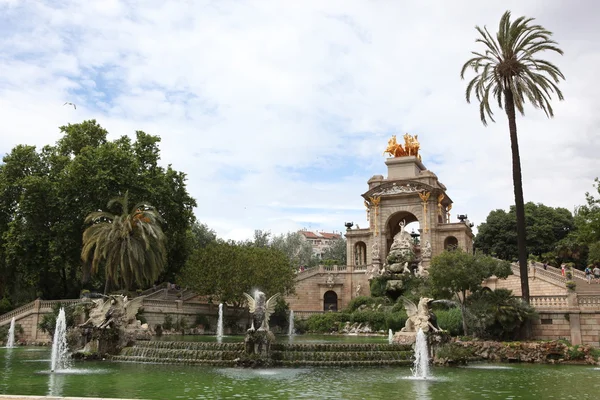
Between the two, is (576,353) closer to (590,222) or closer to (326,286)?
(590,222)

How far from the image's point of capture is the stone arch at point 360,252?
6017 centimetres

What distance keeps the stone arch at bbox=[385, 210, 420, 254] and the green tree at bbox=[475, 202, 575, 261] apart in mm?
12080

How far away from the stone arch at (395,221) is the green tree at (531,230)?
1208 cm

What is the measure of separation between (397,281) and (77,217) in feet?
83.6

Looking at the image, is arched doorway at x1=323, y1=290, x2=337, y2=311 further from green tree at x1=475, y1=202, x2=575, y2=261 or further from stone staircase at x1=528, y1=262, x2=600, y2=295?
green tree at x1=475, y1=202, x2=575, y2=261

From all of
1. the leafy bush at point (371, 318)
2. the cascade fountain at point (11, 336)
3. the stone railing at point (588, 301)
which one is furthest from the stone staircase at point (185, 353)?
the leafy bush at point (371, 318)

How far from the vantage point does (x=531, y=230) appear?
221 feet

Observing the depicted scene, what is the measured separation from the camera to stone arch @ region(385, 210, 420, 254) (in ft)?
193

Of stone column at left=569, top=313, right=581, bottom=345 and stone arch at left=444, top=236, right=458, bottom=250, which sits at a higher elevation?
stone arch at left=444, top=236, right=458, bottom=250

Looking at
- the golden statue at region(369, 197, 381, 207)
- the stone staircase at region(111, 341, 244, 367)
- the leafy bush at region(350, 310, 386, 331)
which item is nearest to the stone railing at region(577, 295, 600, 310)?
the stone staircase at region(111, 341, 244, 367)

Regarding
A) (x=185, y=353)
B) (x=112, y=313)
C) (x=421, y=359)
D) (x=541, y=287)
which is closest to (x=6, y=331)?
(x=112, y=313)

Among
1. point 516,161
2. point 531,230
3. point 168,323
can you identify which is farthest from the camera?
point 531,230

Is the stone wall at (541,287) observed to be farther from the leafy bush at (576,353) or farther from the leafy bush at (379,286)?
the leafy bush at (576,353)

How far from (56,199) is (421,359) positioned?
2826cm
